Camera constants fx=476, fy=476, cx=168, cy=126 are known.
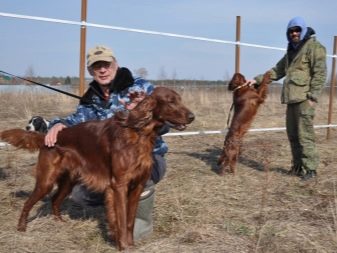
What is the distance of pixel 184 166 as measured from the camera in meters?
6.13

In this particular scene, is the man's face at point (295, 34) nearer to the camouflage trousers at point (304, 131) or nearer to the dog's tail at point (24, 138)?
the camouflage trousers at point (304, 131)

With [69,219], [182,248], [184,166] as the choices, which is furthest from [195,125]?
[182,248]

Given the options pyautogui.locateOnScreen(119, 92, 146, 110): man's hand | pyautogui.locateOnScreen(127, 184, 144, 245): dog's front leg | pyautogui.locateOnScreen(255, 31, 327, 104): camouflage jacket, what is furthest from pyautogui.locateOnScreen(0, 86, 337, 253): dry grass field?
pyautogui.locateOnScreen(119, 92, 146, 110): man's hand

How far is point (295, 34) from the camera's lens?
544cm

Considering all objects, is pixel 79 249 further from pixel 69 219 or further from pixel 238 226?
pixel 238 226

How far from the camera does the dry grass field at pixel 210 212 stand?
11.1 ft

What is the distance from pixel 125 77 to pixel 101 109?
36cm

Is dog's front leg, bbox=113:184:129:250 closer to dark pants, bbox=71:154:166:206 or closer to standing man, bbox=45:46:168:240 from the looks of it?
standing man, bbox=45:46:168:240

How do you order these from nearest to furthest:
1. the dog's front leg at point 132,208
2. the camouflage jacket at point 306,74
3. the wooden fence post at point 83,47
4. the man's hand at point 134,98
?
the dog's front leg at point 132,208, the man's hand at point 134,98, the wooden fence post at point 83,47, the camouflage jacket at point 306,74

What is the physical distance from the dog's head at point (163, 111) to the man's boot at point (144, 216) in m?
0.81

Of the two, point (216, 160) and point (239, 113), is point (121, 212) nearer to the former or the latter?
point (239, 113)

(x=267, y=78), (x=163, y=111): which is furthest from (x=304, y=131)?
(x=163, y=111)

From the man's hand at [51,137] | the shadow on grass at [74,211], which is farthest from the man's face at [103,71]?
the shadow on grass at [74,211]

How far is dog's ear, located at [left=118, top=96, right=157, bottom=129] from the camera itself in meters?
3.04
